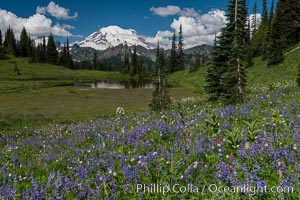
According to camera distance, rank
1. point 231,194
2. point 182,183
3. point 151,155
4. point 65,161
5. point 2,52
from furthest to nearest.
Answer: point 2,52, point 65,161, point 151,155, point 182,183, point 231,194

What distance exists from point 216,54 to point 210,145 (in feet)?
62.7

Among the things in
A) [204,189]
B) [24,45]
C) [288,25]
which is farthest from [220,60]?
[24,45]

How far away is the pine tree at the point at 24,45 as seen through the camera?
173750 millimetres

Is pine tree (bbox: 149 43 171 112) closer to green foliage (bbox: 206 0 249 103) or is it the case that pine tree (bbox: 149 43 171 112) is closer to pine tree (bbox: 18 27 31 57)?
green foliage (bbox: 206 0 249 103)

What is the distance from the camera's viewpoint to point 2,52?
151 metres

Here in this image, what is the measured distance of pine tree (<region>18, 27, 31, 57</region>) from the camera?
17375 centimetres

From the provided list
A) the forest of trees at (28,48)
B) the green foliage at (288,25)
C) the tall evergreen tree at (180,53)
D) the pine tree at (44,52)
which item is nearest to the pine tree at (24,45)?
the forest of trees at (28,48)

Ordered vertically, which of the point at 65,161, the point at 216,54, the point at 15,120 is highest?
the point at 216,54

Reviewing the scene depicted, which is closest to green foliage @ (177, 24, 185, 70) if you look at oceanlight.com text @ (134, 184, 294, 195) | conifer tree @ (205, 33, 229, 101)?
conifer tree @ (205, 33, 229, 101)

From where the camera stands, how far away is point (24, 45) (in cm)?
17375

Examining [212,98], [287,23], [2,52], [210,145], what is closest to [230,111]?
[210,145]

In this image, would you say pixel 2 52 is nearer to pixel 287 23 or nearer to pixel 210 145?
pixel 287 23

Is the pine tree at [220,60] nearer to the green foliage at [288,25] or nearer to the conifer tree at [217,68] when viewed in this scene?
the conifer tree at [217,68]

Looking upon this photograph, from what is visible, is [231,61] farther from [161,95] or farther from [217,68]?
[161,95]
